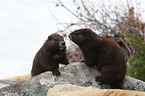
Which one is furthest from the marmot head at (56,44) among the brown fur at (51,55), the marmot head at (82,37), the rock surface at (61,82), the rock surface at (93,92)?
the rock surface at (93,92)

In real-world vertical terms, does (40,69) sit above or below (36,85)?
above

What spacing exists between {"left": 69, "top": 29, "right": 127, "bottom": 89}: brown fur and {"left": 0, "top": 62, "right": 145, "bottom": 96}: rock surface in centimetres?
18

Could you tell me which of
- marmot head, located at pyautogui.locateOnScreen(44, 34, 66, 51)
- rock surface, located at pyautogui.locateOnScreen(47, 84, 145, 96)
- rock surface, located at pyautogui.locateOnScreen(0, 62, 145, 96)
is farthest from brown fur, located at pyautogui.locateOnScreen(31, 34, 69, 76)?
rock surface, located at pyautogui.locateOnScreen(47, 84, 145, 96)

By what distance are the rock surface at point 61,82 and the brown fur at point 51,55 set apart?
21cm

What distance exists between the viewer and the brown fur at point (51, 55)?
3844mm

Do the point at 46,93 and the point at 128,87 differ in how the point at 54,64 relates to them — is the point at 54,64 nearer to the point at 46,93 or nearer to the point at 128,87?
the point at 46,93

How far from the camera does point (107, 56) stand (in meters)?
3.80

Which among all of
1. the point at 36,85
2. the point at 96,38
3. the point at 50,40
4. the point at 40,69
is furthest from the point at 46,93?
the point at 96,38

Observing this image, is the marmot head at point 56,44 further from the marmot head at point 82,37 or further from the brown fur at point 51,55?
the marmot head at point 82,37

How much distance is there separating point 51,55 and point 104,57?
122 cm

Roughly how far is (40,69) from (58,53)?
23.6 inches

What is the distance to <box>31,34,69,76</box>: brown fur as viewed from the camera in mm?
3844

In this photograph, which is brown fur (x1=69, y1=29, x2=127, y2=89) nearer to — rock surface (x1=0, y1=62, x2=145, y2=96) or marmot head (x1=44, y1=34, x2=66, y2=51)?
rock surface (x1=0, y1=62, x2=145, y2=96)

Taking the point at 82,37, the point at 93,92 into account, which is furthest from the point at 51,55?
the point at 93,92
